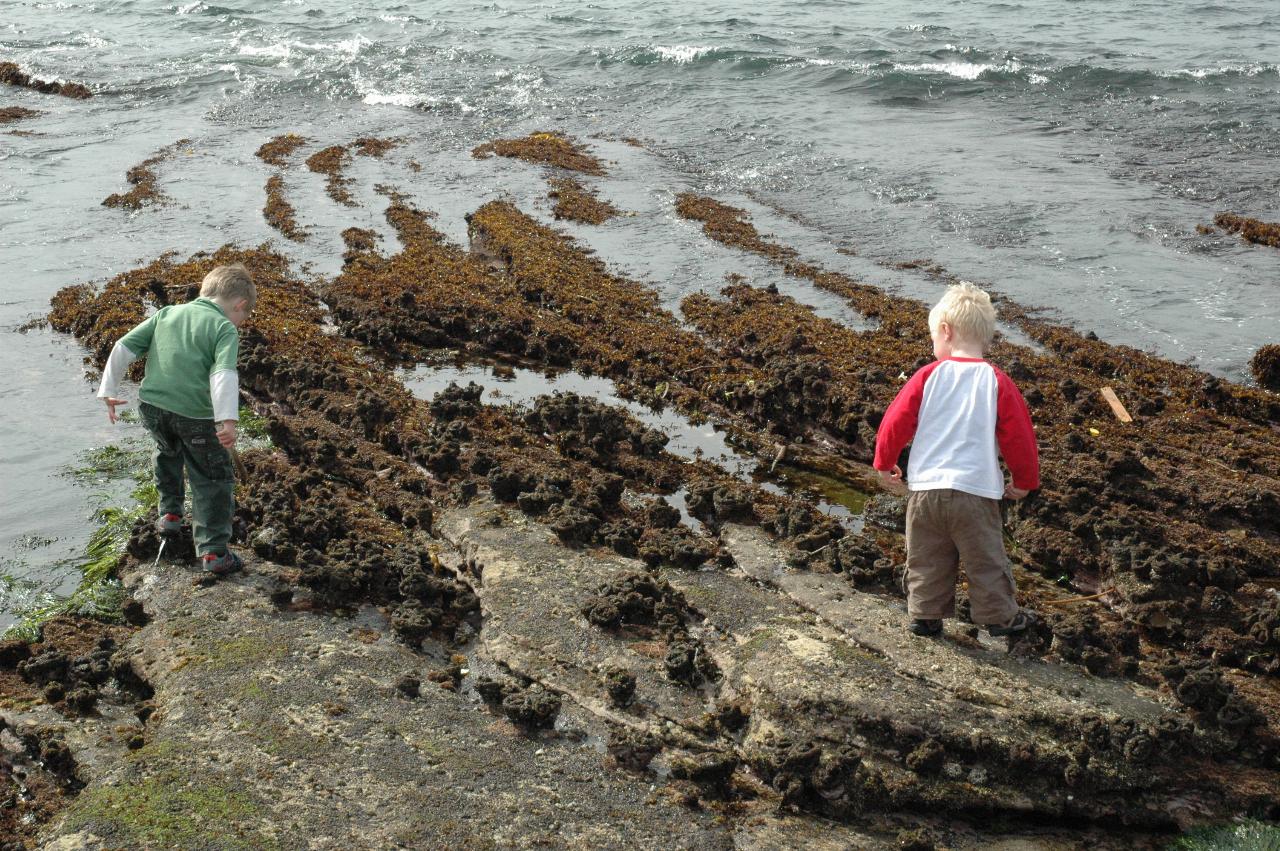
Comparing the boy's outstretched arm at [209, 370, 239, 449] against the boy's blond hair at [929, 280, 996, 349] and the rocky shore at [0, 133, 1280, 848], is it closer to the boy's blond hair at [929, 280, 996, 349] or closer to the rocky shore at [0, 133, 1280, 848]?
the rocky shore at [0, 133, 1280, 848]

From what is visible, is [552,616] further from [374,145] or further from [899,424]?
[374,145]

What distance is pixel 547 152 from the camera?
18.1 m

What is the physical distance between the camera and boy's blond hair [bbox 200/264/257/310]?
6.20m

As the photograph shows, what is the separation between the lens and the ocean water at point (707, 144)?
440 inches

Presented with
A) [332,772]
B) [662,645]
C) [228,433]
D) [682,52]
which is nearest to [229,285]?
[228,433]

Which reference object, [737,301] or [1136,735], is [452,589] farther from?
[737,301]

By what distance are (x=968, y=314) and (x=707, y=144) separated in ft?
48.3

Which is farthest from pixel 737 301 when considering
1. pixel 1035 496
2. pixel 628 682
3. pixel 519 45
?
pixel 519 45

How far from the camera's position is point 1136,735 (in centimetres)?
457

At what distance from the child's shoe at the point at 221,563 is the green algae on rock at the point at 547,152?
12.1 m

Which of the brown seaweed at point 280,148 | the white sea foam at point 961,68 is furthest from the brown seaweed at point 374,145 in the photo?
the white sea foam at point 961,68

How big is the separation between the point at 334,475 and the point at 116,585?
5.70 ft

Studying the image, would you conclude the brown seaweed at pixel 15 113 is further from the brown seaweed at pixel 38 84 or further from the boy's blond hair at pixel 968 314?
the boy's blond hair at pixel 968 314

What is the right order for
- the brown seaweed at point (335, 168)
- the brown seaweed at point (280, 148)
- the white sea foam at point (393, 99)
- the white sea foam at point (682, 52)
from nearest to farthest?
the brown seaweed at point (335, 168) → the brown seaweed at point (280, 148) → the white sea foam at point (393, 99) → the white sea foam at point (682, 52)
